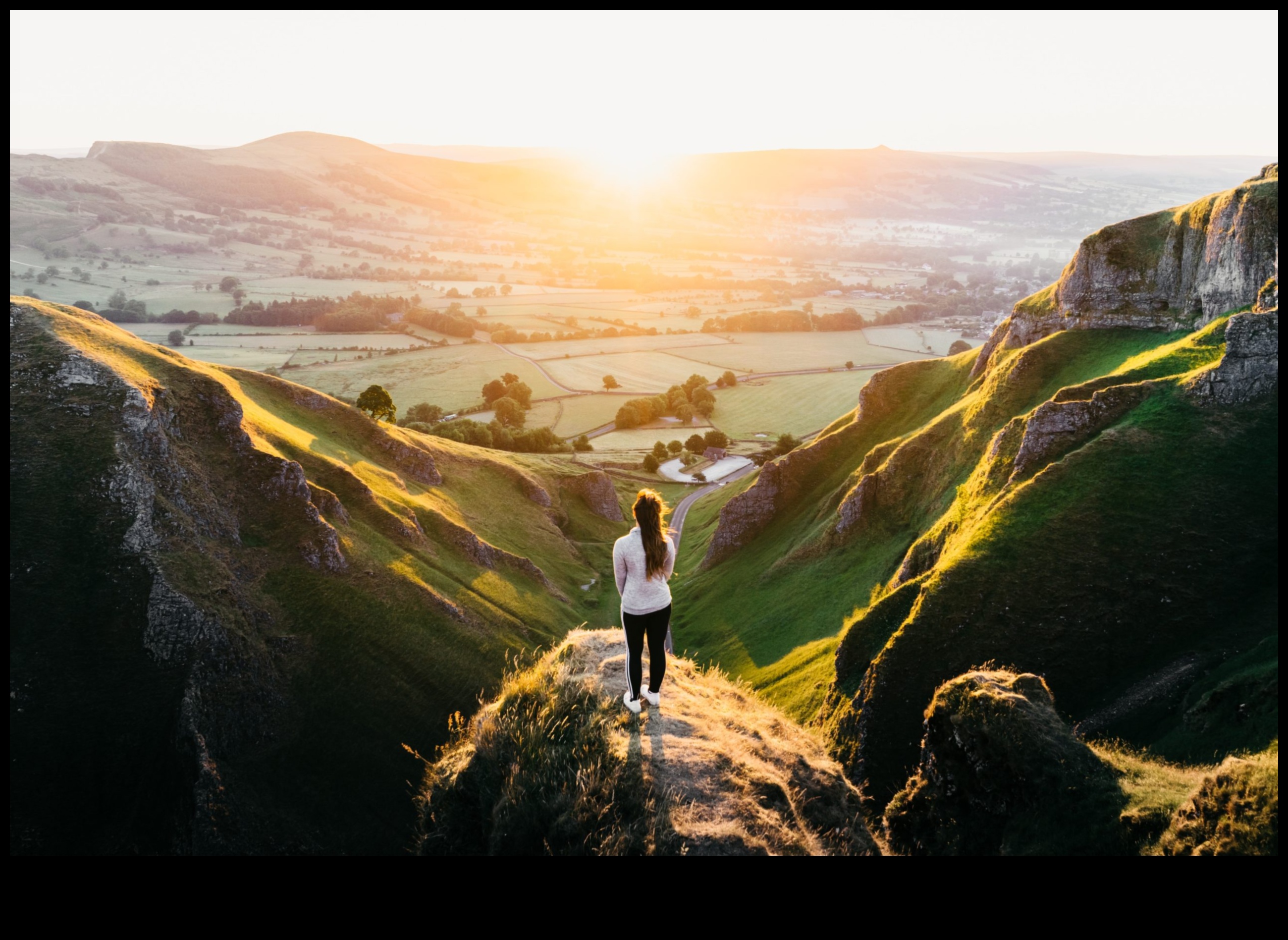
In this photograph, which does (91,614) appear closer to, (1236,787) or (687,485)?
(1236,787)

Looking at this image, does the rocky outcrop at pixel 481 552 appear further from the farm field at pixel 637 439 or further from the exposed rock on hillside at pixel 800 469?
the farm field at pixel 637 439

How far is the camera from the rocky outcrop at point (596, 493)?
103125 mm

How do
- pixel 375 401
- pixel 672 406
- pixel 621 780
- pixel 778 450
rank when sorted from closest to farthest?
1. pixel 621 780
2. pixel 375 401
3. pixel 778 450
4. pixel 672 406

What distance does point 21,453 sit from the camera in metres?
40.0

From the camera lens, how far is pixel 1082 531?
98.6ft

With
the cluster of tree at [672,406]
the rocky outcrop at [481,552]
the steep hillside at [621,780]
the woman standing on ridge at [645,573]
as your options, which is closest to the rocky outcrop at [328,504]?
the rocky outcrop at [481,552]

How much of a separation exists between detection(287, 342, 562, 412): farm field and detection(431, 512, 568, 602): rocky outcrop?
338 feet

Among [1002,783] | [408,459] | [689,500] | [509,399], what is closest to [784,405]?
[509,399]

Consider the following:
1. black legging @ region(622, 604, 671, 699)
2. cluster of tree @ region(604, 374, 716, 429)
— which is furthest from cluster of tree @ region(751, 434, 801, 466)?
black legging @ region(622, 604, 671, 699)

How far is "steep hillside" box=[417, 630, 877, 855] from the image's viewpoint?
47.0 ft

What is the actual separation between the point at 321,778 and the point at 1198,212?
213 feet

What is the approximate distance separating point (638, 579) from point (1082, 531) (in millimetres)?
23482

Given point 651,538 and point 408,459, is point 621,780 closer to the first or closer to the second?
point 651,538

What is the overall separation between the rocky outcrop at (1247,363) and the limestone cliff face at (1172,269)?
10.0 m
